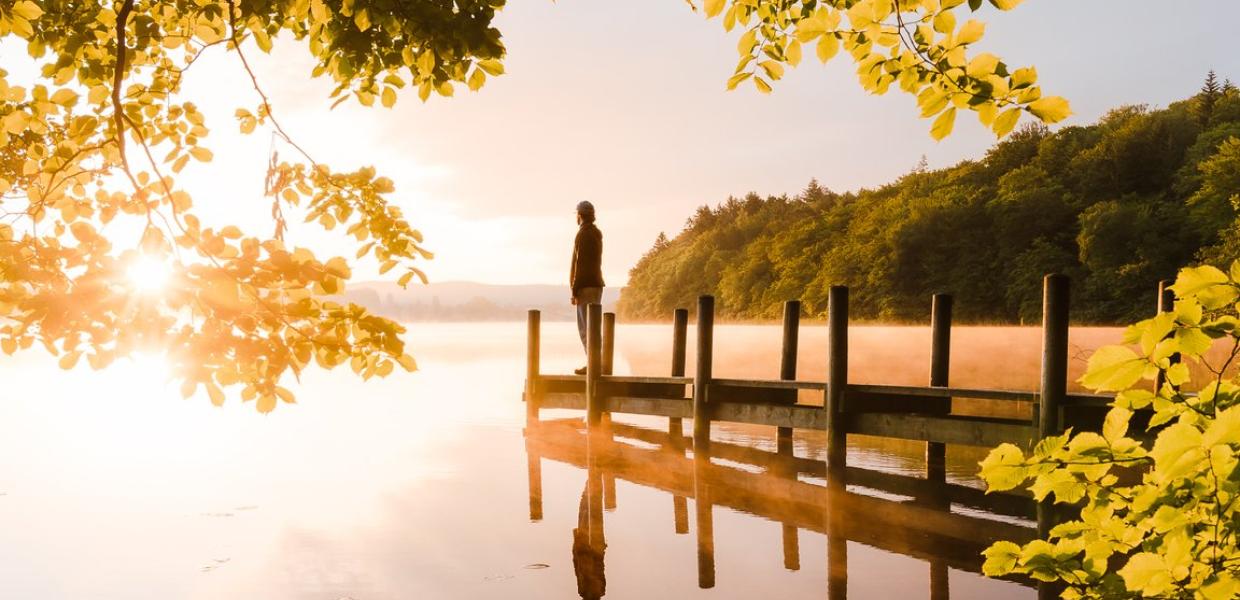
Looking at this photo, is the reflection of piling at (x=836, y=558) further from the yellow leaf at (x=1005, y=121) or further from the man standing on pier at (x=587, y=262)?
the yellow leaf at (x=1005, y=121)

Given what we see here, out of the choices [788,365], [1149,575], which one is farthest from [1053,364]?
[1149,575]

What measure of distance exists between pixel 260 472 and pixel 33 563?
Answer: 6.30 m

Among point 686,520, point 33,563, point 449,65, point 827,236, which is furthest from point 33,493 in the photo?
point 827,236

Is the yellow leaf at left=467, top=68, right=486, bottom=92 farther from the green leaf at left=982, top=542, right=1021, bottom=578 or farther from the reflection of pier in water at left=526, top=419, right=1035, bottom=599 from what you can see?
the reflection of pier in water at left=526, top=419, right=1035, bottom=599

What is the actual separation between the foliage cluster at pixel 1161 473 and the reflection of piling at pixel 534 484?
31.6 feet

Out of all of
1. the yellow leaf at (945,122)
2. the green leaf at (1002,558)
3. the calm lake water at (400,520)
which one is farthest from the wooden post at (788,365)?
the green leaf at (1002,558)

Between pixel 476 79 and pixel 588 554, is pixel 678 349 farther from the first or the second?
pixel 476 79

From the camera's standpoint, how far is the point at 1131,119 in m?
70.7

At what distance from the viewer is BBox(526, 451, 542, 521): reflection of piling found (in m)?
12.3

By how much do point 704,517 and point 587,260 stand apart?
411 centimetres

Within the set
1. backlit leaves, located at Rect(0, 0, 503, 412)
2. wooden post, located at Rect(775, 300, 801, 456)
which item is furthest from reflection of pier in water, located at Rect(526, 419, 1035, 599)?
backlit leaves, located at Rect(0, 0, 503, 412)

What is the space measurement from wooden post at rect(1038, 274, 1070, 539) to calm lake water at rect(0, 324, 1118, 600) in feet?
2.50

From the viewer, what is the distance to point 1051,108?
311 centimetres

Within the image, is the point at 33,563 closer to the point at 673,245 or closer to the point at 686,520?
the point at 686,520
